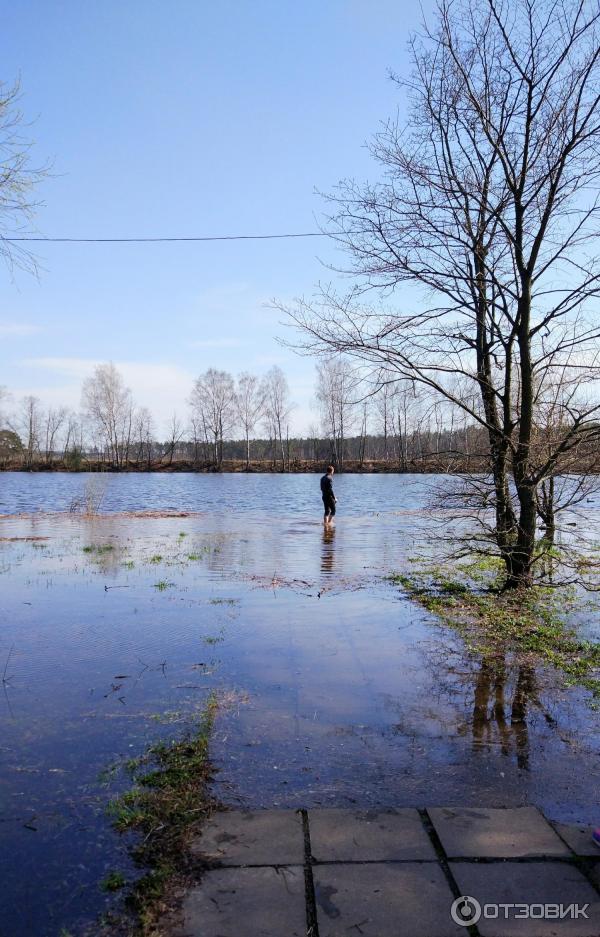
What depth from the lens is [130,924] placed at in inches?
108

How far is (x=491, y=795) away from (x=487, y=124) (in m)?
8.88

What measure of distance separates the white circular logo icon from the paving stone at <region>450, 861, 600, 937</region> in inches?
1.0

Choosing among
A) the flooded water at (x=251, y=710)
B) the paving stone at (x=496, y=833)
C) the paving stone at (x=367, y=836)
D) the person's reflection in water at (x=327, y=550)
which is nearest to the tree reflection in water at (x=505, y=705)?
the flooded water at (x=251, y=710)

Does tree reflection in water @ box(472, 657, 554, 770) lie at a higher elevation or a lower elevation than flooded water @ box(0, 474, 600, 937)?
lower

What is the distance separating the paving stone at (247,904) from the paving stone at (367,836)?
24 cm

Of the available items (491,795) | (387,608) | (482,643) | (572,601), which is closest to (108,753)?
(491,795)

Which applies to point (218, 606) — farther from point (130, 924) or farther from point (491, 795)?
point (130, 924)

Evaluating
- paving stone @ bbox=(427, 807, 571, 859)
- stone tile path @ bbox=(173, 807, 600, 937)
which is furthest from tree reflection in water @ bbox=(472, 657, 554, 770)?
stone tile path @ bbox=(173, 807, 600, 937)

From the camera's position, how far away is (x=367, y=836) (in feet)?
10.9

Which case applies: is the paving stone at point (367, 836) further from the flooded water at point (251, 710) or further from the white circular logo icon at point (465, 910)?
the white circular logo icon at point (465, 910)

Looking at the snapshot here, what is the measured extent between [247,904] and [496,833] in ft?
4.56

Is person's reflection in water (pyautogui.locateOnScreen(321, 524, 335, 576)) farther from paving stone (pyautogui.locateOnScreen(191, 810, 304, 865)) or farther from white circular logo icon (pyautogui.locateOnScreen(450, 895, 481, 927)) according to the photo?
white circular logo icon (pyautogui.locateOnScreen(450, 895, 481, 927))

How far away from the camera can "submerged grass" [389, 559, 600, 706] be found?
654cm

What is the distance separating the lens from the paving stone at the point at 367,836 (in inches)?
125
